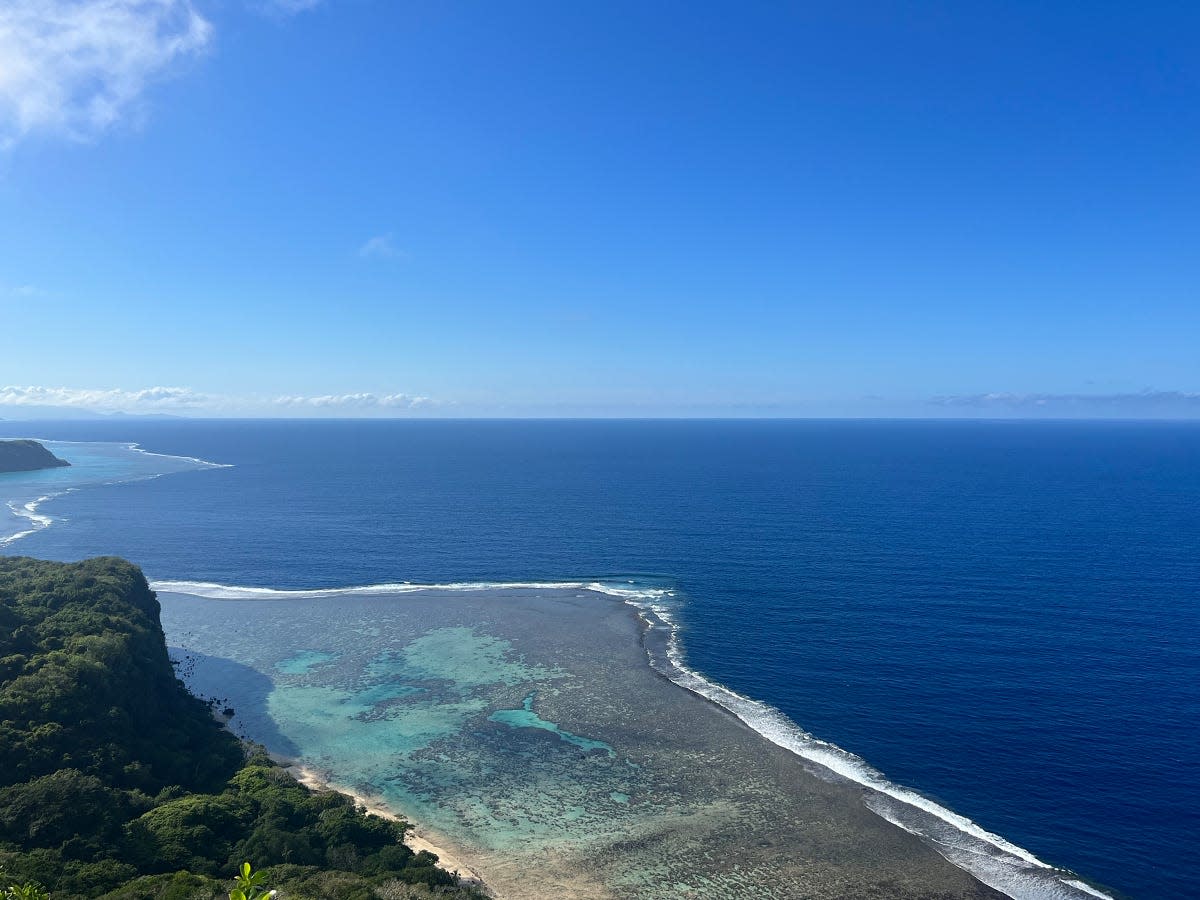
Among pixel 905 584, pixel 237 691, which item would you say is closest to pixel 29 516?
pixel 237 691

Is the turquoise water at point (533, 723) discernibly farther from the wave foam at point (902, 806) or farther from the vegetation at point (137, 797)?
the vegetation at point (137, 797)

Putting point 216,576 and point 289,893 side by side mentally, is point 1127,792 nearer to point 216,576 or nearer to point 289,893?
point 289,893

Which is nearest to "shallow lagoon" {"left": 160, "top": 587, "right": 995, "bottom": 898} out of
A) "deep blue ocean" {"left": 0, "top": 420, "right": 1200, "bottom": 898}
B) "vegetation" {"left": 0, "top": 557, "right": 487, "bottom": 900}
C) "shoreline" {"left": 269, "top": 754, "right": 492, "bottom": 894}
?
"shoreline" {"left": 269, "top": 754, "right": 492, "bottom": 894}

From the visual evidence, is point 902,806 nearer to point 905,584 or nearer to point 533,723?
point 533,723

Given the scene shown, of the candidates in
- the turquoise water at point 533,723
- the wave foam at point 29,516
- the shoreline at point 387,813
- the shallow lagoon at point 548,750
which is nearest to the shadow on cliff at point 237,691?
the shallow lagoon at point 548,750

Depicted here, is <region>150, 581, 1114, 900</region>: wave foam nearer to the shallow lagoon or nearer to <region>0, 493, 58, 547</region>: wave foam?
the shallow lagoon

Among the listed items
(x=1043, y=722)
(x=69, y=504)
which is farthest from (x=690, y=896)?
(x=69, y=504)
